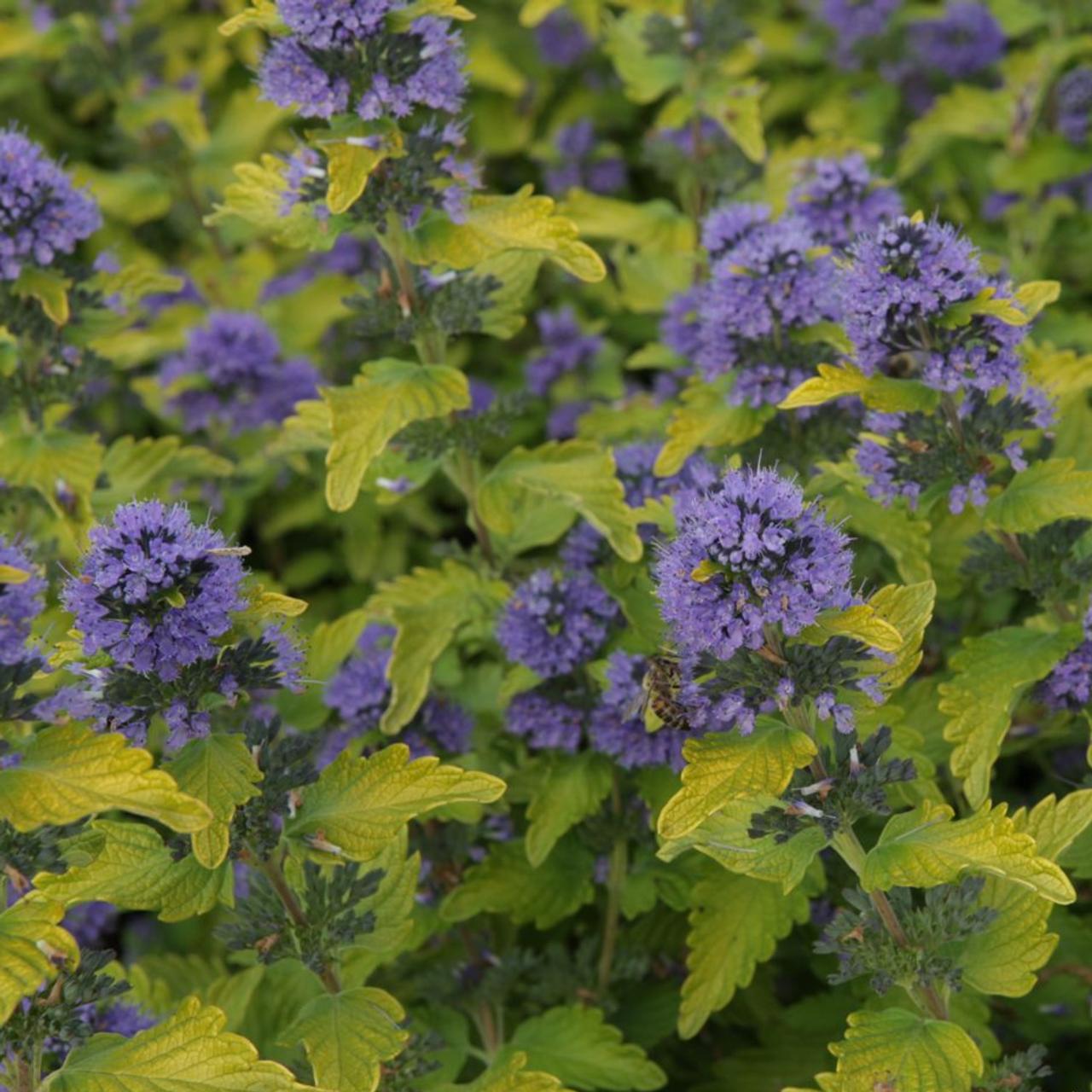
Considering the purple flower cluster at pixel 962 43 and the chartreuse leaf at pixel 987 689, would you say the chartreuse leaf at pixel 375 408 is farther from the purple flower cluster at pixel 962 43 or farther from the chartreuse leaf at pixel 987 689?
the purple flower cluster at pixel 962 43

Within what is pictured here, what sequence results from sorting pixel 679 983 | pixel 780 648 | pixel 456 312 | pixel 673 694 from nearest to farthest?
Answer: pixel 780 648
pixel 673 694
pixel 456 312
pixel 679 983

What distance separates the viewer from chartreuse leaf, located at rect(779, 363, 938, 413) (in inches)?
130

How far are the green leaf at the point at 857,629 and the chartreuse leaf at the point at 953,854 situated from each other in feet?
1.35

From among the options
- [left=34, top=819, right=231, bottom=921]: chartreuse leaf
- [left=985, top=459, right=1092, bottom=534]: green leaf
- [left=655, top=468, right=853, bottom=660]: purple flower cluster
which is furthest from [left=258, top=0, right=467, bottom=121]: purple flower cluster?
[left=34, top=819, right=231, bottom=921]: chartreuse leaf

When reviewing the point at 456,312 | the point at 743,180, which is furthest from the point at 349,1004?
the point at 743,180

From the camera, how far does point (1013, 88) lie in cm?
636

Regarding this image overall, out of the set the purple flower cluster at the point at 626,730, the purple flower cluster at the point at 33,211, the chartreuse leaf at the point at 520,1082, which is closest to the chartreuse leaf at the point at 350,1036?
the chartreuse leaf at the point at 520,1082

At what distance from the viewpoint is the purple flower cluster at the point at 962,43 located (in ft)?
22.6

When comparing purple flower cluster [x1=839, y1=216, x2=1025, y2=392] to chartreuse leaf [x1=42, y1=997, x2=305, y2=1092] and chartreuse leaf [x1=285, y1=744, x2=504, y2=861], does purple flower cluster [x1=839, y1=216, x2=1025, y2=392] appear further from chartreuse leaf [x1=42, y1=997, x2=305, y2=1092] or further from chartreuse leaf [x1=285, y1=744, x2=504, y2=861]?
chartreuse leaf [x1=42, y1=997, x2=305, y2=1092]

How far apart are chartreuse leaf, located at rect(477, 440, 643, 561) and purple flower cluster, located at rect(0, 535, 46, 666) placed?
151 cm

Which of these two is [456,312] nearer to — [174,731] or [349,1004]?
[174,731]

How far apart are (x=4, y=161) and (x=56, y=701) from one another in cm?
196

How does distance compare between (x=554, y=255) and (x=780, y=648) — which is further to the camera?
(x=554, y=255)

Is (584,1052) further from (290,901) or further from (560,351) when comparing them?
(560,351)
